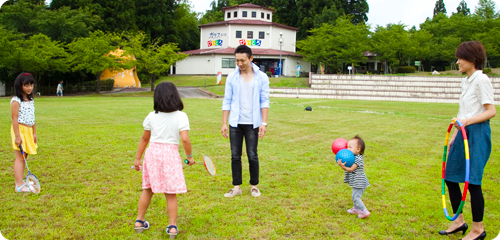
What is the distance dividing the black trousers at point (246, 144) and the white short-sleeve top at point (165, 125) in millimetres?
1352

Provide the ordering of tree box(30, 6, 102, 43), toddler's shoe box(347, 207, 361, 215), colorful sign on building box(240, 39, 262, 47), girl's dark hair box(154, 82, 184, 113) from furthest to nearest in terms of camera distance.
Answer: colorful sign on building box(240, 39, 262, 47)
tree box(30, 6, 102, 43)
toddler's shoe box(347, 207, 361, 215)
girl's dark hair box(154, 82, 184, 113)

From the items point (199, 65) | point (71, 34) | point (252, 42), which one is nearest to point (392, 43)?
point (252, 42)

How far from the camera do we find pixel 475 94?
3.57 metres

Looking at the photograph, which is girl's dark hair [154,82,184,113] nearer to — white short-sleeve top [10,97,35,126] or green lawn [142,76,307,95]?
white short-sleeve top [10,97,35,126]

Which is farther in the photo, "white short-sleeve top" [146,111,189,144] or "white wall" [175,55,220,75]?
"white wall" [175,55,220,75]

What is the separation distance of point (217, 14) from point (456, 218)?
6900cm

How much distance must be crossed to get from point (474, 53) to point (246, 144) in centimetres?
275

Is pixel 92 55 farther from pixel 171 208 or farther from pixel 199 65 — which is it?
pixel 171 208

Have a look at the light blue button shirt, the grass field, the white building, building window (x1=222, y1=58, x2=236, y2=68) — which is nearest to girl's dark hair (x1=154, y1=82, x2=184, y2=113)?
the grass field

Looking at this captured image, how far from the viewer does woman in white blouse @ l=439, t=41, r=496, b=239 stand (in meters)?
3.49

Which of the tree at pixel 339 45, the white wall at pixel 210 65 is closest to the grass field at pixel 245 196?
the tree at pixel 339 45

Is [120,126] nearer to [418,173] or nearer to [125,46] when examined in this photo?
[418,173]

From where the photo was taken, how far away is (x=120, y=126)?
11438mm

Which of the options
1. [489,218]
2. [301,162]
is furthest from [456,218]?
[301,162]
